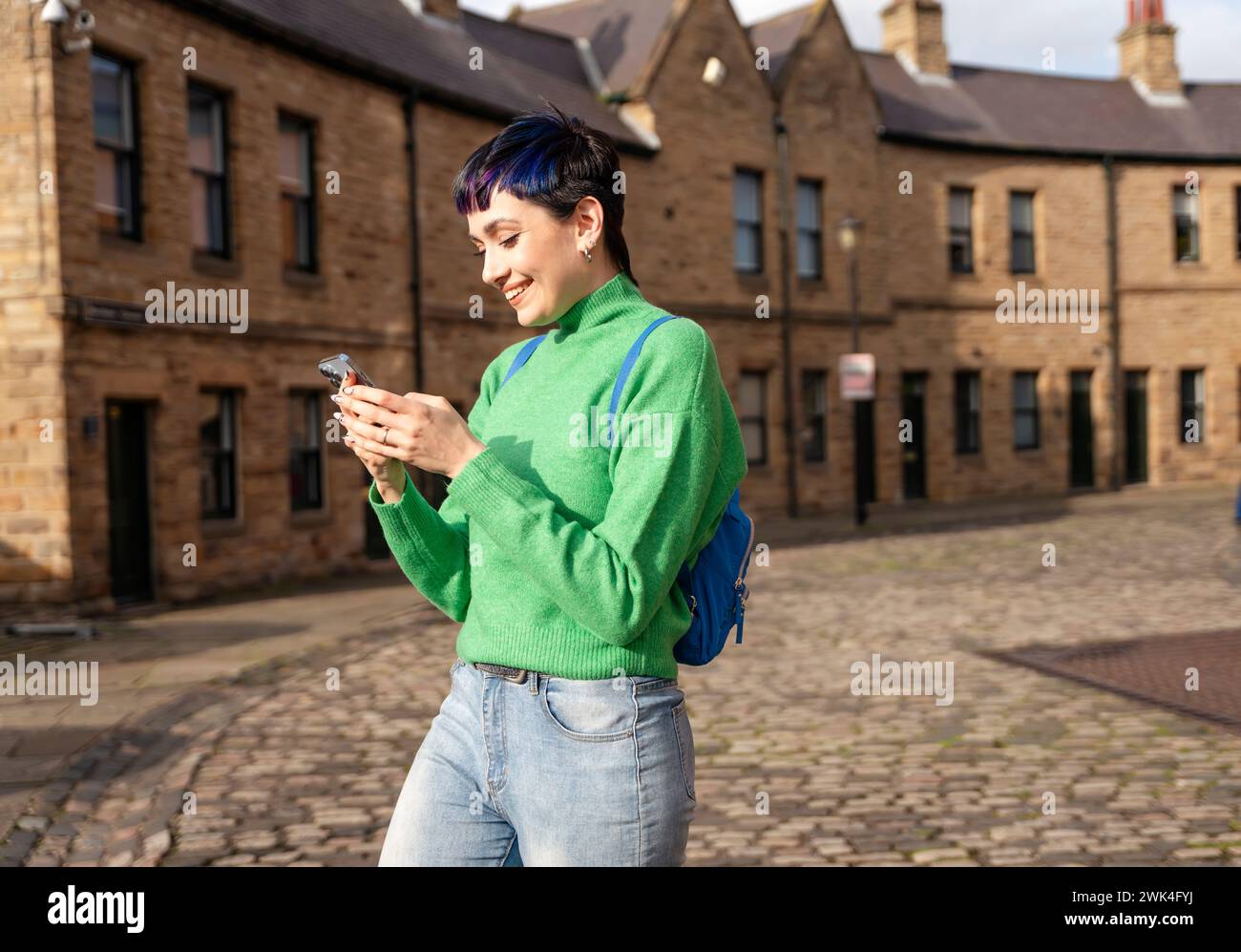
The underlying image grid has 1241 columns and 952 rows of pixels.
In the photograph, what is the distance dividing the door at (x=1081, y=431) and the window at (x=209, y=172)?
21812 millimetres

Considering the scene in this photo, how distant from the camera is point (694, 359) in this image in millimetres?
2174

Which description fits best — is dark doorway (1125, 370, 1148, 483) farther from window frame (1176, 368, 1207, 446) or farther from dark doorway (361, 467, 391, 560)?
dark doorway (361, 467, 391, 560)

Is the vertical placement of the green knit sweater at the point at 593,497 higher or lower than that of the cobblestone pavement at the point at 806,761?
higher

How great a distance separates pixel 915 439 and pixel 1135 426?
268 inches

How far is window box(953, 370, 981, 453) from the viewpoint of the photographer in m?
29.8

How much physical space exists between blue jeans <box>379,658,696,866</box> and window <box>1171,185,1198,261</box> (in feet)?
110

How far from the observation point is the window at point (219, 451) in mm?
15656

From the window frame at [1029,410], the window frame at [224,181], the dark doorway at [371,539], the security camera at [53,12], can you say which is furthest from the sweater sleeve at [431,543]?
the window frame at [1029,410]

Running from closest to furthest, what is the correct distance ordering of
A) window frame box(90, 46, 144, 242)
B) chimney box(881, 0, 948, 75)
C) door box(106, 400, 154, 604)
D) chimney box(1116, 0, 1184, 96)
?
1. door box(106, 400, 154, 604)
2. window frame box(90, 46, 144, 242)
3. chimney box(881, 0, 948, 75)
4. chimney box(1116, 0, 1184, 96)

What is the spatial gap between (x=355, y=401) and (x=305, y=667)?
27.8ft

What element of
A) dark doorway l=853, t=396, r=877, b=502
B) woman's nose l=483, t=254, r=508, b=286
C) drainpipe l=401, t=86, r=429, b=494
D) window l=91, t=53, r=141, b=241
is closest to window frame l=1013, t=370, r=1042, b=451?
dark doorway l=853, t=396, r=877, b=502

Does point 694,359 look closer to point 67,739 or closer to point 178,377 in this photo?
point 67,739

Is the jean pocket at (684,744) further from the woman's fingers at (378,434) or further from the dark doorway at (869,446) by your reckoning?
the dark doorway at (869,446)

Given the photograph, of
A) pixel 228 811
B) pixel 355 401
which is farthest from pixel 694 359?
pixel 228 811
